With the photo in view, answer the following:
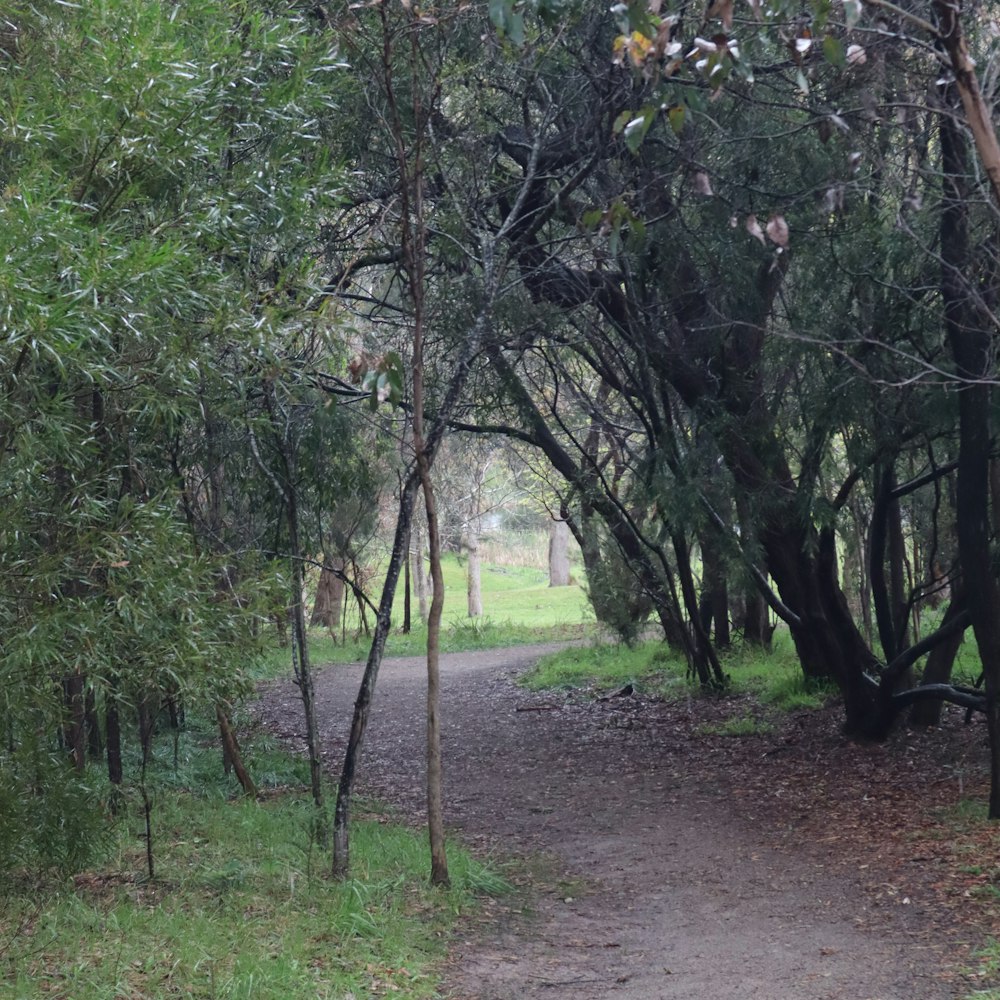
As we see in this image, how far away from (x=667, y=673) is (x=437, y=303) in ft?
29.1

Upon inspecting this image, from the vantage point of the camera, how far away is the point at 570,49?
28.2 feet

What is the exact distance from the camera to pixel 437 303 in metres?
9.77

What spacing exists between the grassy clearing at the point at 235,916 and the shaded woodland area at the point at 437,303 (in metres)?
0.32

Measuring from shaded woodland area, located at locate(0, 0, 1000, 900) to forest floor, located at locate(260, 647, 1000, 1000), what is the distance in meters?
0.75

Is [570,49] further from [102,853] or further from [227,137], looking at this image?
[102,853]

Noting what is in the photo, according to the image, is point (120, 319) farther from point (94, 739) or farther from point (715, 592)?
point (715, 592)

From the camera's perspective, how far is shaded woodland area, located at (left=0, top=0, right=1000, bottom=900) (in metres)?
5.30

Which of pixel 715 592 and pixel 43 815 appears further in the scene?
pixel 715 592

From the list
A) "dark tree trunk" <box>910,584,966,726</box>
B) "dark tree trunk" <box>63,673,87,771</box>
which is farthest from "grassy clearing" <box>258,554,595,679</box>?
"dark tree trunk" <box>910,584,966,726</box>

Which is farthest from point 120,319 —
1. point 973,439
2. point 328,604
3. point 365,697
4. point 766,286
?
point 328,604

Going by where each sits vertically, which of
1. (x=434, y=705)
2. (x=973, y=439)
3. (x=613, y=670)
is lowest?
(x=613, y=670)

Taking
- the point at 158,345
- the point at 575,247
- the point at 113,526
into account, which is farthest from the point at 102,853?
the point at 575,247

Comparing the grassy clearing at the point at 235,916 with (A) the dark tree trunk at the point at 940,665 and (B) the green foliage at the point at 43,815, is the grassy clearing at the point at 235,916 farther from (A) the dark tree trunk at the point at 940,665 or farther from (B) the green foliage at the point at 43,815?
(A) the dark tree trunk at the point at 940,665

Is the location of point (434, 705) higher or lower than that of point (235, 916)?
higher
